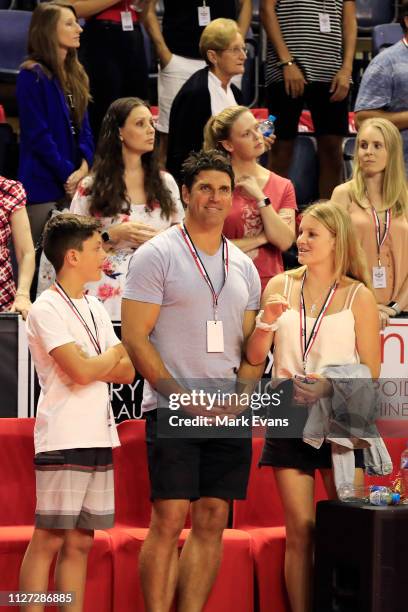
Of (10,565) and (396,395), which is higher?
(396,395)

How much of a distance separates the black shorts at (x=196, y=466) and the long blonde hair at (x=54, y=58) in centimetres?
247

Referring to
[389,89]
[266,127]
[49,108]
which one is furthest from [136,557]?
[389,89]

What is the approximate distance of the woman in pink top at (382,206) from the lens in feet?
17.0

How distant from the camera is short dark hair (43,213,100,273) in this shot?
3.94 meters

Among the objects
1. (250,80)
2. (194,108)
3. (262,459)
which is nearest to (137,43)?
(194,108)

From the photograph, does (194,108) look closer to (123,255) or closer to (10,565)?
(123,255)

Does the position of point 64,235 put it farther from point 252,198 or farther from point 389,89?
point 389,89

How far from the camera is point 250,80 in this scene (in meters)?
7.73

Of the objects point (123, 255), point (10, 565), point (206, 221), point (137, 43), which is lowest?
point (10, 565)

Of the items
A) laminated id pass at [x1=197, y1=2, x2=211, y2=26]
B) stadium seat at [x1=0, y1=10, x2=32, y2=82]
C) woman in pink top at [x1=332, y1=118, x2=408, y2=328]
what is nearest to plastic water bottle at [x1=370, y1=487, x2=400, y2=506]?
woman in pink top at [x1=332, y1=118, x2=408, y2=328]

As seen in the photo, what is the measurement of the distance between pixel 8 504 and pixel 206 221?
50.6 inches

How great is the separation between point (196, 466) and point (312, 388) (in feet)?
1.60

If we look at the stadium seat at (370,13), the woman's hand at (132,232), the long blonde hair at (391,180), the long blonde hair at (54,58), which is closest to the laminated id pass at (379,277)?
the long blonde hair at (391,180)

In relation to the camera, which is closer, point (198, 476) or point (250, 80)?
point (198, 476)
